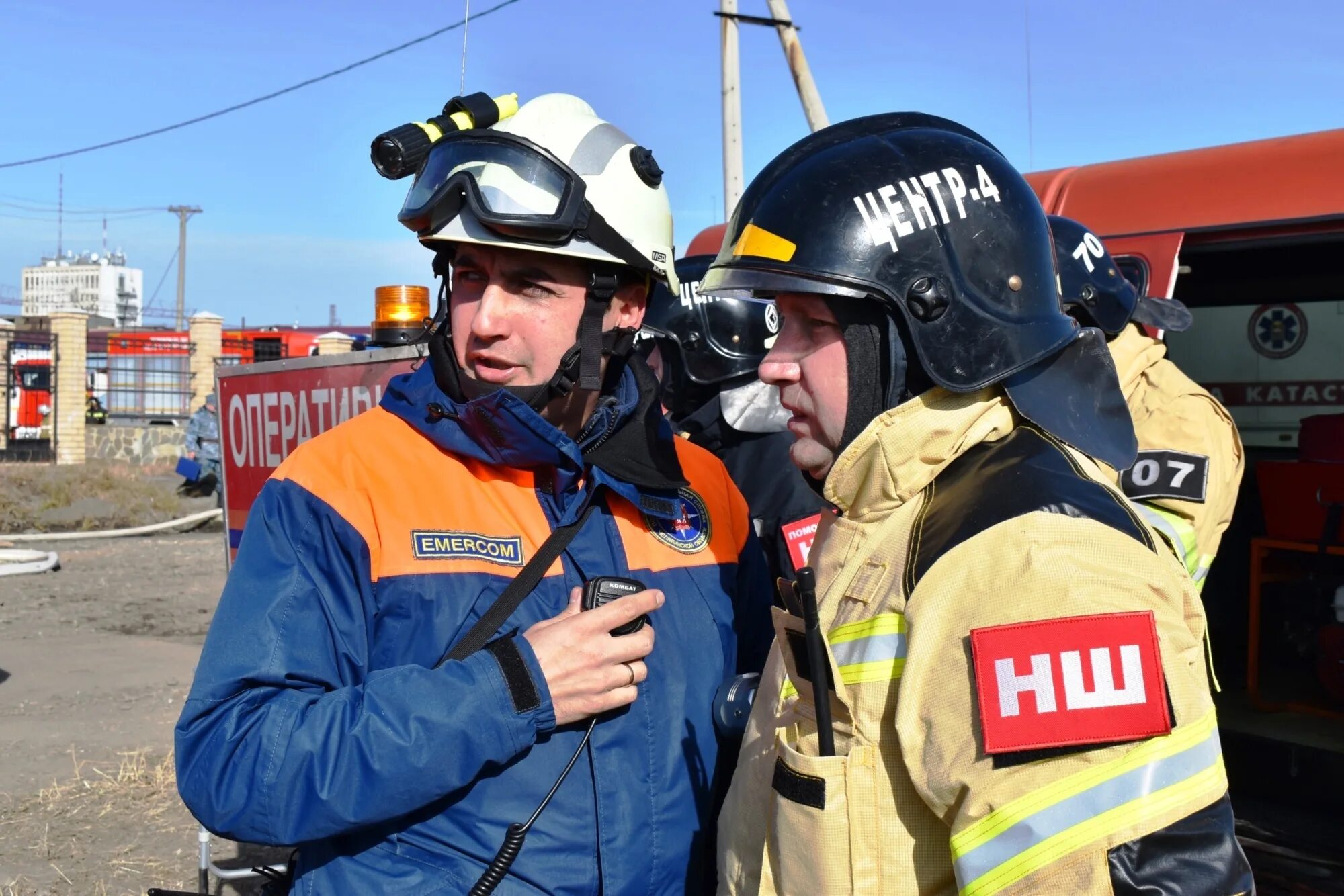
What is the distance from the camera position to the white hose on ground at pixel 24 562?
12.1m

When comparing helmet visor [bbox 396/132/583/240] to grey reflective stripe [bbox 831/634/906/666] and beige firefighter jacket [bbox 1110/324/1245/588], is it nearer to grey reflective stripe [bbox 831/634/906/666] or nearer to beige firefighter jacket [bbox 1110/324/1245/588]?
grey reflective stripe [bbox 831/634/906/666]

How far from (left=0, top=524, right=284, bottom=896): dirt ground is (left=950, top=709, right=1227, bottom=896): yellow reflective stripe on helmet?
4.00 metres

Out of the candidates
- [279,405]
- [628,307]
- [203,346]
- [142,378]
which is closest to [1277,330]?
[279,405]

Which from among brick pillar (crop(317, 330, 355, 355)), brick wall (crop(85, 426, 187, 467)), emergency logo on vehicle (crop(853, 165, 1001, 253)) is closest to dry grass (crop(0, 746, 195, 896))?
emergency logo on vehicle (crop(853, 165, 1001, 253))

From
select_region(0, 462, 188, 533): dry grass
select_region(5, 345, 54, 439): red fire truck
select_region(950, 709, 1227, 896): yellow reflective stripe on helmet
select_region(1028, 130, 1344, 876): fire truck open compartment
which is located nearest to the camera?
select_region(950, 709, 1227, 896): yellow reflective stripe on helmet

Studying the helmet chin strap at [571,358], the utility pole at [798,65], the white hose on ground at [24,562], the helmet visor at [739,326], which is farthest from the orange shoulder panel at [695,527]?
the white hose on ground at [24,562]

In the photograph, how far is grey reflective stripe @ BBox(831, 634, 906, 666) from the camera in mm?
1427

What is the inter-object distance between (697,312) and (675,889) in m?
3.06

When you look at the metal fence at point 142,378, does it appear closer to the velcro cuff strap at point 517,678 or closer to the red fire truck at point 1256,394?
the red fire truck at point 1256,394

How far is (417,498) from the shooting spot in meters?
1.94

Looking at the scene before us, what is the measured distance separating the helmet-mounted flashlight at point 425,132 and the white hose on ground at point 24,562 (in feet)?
37.9

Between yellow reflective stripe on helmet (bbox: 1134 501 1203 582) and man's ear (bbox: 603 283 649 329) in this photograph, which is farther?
yellow reflective stripe on helmet (bbox: 1134 501 1203 582)

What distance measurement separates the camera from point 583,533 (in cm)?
208

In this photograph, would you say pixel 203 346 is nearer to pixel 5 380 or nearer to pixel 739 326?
pixel 5 380
